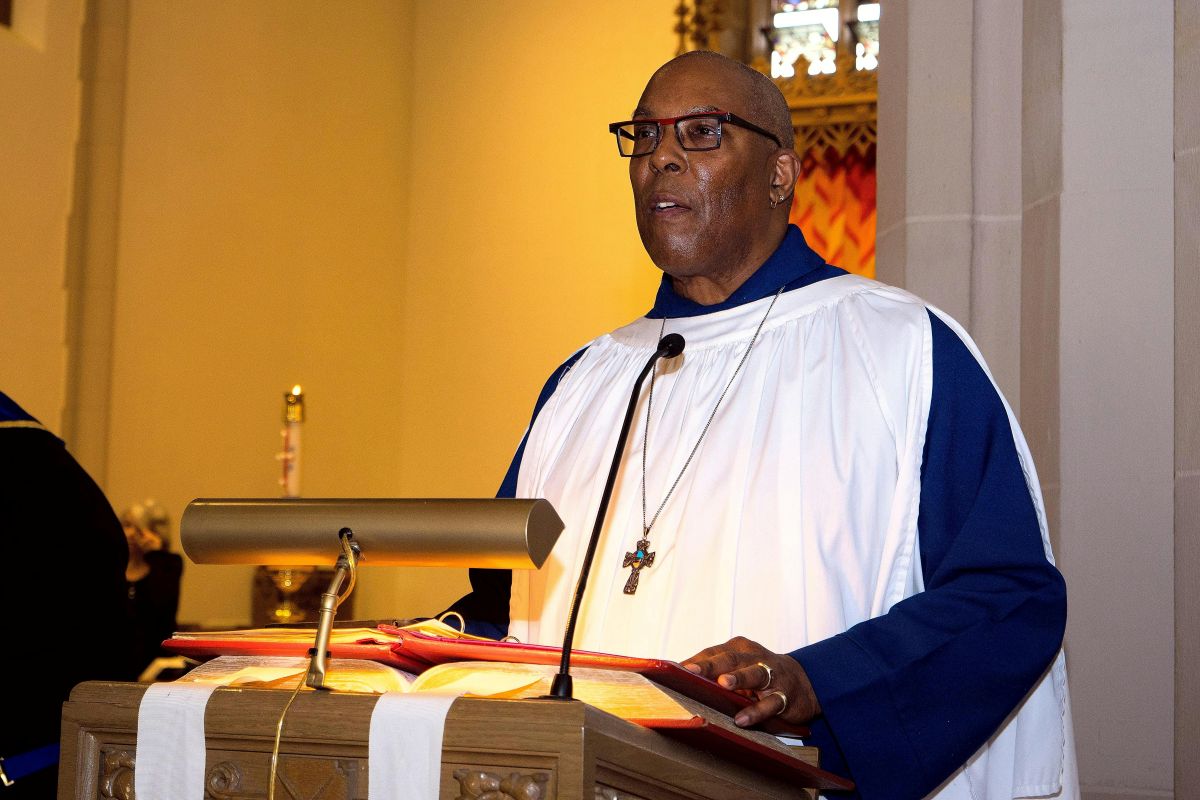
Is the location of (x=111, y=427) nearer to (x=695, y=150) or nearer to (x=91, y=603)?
(x=91, y=603)

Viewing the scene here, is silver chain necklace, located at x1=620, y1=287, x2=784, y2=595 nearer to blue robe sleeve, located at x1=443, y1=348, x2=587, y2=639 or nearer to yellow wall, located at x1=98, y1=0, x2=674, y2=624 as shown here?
blue robe sleeve, located at x1=443, y1=348, x2=587, y2=639

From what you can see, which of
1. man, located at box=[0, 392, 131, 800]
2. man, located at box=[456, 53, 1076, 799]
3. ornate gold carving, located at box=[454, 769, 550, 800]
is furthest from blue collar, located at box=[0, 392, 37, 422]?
ornate gold carving, located at box=[454, 769, 550, 800]

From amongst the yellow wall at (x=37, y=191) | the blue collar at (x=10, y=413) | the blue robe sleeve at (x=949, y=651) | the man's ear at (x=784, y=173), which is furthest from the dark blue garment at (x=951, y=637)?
the yellow wall at (x=37, y=191)

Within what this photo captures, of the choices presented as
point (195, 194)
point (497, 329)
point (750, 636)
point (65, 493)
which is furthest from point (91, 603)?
point (497, 329)

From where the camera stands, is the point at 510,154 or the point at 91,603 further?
the point at 510,154

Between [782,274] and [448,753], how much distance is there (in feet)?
5.63

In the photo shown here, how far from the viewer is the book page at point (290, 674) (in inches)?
74.9

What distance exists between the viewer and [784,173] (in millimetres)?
3174

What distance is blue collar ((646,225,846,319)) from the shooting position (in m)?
3.11

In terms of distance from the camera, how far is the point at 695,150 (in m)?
3.01

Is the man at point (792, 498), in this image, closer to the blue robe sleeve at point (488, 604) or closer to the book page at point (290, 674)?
the blue robe sleeve at point (488, 604)

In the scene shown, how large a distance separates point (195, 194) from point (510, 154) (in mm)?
2642

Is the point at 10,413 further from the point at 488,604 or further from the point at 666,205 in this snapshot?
the point at 666,205

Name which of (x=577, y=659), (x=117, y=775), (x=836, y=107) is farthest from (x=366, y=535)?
(x=836, y=107)
